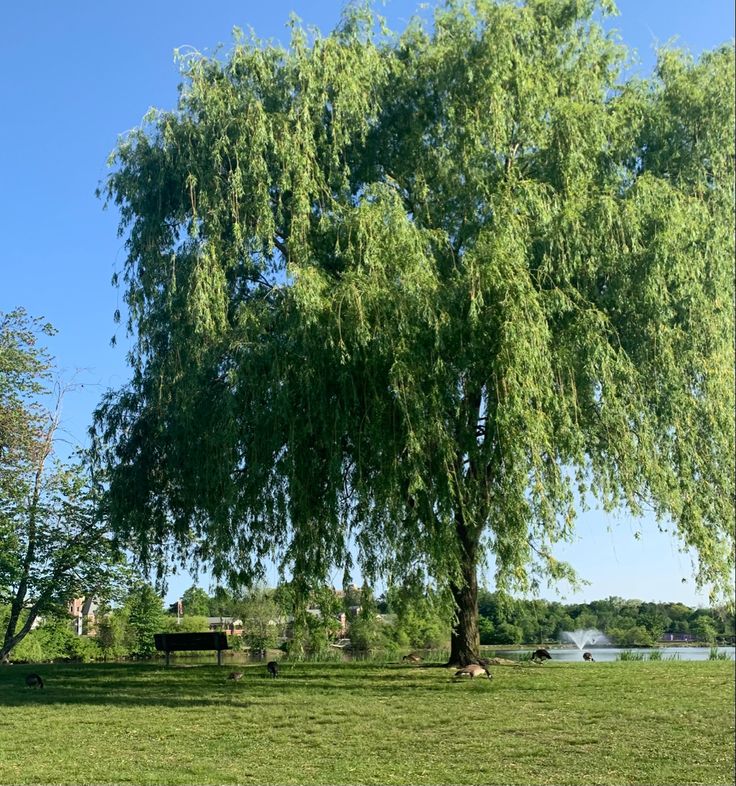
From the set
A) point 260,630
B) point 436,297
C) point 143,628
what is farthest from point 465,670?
point 143,628

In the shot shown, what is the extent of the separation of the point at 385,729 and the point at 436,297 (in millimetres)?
6055

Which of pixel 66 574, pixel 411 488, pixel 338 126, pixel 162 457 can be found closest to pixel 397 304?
pixel 411 488

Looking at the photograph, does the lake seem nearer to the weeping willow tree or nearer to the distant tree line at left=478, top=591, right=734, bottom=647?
the distant tree line at left=478, top=591, right=734, bottom=647

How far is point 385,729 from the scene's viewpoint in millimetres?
9828

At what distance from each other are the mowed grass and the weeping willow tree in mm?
1889

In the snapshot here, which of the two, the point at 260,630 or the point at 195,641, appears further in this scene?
the point at 260,630

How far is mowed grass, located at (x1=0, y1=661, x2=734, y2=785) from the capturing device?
7.62 metres

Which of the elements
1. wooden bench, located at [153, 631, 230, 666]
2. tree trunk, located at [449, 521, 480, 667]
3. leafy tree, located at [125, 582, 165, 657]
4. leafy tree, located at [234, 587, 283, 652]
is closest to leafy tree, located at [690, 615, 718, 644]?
tree trunk, located at [449, 521, 480, 667]

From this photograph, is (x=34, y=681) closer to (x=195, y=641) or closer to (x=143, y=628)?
(x=195, y=641)

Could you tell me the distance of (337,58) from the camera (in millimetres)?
15469

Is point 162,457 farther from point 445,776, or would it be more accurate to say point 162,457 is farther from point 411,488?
point 445,776

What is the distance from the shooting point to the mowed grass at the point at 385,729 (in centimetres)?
762

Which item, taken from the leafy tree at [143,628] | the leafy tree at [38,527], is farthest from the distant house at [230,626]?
the leafy tree at [38,527]

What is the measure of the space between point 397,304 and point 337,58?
18.9 ft
